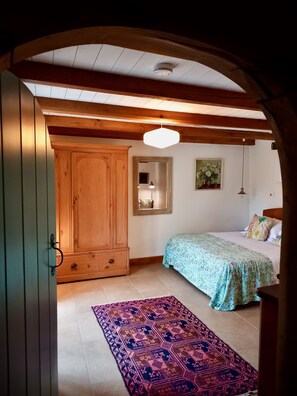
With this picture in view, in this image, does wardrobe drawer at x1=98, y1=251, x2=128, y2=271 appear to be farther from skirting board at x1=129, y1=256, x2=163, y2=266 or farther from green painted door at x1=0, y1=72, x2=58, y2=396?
green painted door at x1=0, y1=72, x2=58, y2=396

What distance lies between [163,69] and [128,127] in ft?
6.96

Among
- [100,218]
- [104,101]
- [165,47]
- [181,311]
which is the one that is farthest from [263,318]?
[100,218]

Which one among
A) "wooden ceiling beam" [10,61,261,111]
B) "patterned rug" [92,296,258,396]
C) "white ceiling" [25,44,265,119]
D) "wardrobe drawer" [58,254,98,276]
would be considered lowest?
"patterned rug" [92,296,258,396]

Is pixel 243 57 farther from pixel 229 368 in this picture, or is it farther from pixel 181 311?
pixel 181 311

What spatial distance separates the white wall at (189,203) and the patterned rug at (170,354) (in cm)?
190

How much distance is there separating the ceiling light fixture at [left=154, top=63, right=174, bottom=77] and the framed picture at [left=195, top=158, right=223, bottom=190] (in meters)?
3.66

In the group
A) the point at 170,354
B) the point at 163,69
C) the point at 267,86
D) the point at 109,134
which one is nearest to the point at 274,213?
the point at 109,134

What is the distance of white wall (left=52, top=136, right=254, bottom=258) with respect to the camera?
528 cm

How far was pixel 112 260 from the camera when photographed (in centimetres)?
459

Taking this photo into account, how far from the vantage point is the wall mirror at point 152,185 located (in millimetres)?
5215

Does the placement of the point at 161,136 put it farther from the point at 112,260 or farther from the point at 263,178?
the point at 263,178

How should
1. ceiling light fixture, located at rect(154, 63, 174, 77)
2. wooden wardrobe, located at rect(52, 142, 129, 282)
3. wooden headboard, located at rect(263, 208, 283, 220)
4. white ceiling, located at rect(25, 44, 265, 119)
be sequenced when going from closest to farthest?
white ceiling, located at rect(25, 44, 265, 119) < ceiling light fixture, located at rect(154, 63, 174, 77) < wooden wardrobe, located at rect(52, 142, 129, 282) < wooden headboard, located at rect(263, 208, 283, 220)

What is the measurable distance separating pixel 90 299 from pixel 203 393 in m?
2.05

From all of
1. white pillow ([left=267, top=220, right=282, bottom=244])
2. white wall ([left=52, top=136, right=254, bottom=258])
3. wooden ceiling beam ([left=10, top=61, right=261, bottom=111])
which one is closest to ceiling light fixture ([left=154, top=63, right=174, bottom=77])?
wooden ceiling beam ([left=10, top=61, right=261, bottom=111])
